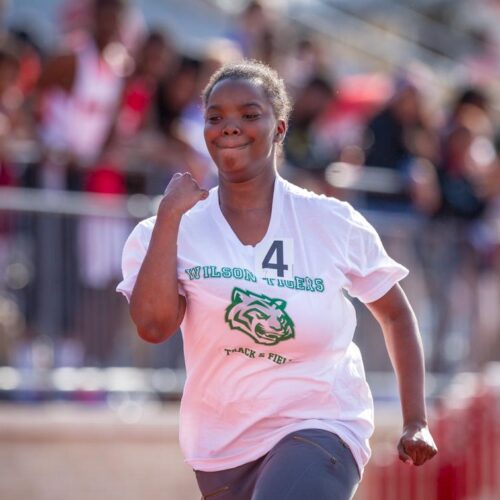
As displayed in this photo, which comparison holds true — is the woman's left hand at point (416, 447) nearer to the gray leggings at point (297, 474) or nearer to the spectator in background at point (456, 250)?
the gray leggings at point (297, 474)

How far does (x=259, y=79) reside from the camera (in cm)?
502

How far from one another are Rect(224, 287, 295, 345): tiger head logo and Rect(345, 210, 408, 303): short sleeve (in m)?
0.37

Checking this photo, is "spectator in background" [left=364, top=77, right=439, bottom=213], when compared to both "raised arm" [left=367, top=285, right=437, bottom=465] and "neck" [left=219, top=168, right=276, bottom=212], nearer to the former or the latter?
"raised arm" [left=367, top=285, right=437, bottom=465]

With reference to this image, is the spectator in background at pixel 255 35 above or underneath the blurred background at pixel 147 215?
above

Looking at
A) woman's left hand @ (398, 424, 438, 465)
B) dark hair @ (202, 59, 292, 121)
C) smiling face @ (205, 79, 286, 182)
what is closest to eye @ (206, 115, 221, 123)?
smiling face @ (205, 79, 286, 182)

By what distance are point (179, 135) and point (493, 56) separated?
926 cm

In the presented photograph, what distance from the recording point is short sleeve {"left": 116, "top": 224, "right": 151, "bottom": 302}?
16.1 ft

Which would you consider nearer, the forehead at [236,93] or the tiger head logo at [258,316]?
the tiger head logo at [258,316]

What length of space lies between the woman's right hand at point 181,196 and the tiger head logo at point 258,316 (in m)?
0.35

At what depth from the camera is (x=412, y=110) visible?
1129 centimetres

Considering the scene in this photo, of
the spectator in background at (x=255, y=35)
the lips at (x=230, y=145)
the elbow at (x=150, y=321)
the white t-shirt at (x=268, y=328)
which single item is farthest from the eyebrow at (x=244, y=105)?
the spectator in background at (x=255, y=35)

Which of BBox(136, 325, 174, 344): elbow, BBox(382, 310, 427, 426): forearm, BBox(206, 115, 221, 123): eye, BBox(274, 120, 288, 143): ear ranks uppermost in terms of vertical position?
BBox(206, 115, 221, 123): eye

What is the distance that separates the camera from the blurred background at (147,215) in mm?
9148

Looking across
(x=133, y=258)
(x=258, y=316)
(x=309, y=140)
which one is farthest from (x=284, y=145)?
(x=258, y=316)
